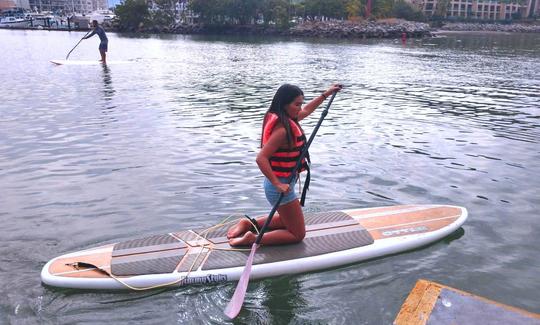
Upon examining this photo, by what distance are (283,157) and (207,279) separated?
1824mm

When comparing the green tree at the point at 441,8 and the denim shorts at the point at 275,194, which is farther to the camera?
A: the green tree at the point at 441,8

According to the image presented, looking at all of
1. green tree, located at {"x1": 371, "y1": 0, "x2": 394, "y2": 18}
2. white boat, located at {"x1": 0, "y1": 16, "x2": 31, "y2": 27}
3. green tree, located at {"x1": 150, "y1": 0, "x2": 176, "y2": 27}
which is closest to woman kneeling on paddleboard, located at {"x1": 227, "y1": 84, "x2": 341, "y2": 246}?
green tree, located at {"x1": 150, "y1": 0, "x2": 176, "y2": 27}

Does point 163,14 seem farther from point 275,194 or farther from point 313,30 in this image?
point 275,194

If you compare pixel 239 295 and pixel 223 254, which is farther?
pixel 223 254

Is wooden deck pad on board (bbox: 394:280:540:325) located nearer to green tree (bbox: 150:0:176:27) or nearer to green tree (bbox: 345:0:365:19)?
green tree (bbox: 150:0:176:27)

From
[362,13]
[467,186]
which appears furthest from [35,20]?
[467,186]

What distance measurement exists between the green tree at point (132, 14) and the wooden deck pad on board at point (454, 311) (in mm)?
114190

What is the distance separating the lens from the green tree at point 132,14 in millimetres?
108688

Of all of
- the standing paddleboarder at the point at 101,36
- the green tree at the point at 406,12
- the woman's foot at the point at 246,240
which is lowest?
the woman's foot at the point at 246,240

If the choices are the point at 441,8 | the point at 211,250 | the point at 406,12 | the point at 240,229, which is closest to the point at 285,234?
the point at 240,229

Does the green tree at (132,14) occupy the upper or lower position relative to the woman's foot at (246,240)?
upper

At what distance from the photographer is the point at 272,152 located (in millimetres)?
5359

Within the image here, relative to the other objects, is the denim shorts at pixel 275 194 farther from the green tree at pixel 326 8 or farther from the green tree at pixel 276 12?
the green tree at pixel 326 8

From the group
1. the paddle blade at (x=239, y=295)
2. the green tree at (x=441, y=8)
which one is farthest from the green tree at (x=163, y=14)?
the paddle blade at (x=239, y=295)
